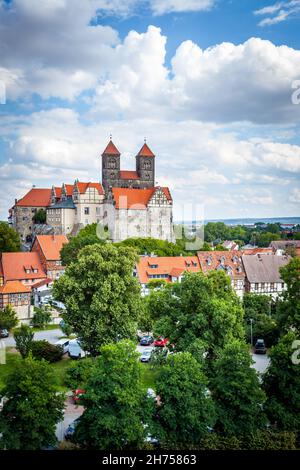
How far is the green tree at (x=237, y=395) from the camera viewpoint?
2330cm

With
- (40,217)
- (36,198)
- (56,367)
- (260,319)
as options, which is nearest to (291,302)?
(260,319)

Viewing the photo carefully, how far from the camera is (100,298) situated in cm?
3089

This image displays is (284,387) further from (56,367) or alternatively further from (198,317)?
(56,367)

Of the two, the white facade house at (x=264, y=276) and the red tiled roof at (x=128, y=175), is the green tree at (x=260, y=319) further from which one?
the red tiled roof at (x=128, y=175)

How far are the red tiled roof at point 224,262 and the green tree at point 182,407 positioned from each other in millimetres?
34906

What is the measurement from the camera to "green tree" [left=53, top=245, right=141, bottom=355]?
3091 centimetres

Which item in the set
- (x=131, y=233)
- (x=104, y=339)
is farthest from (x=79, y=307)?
(x=131, y=233)

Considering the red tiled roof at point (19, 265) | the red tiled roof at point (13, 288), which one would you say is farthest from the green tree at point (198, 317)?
the red tiled roof at point (19, 265)

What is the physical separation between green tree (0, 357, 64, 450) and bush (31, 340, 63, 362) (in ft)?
44.6

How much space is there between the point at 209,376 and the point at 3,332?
2342 cm

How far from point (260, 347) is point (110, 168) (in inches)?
2987

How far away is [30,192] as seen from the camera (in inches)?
4245
